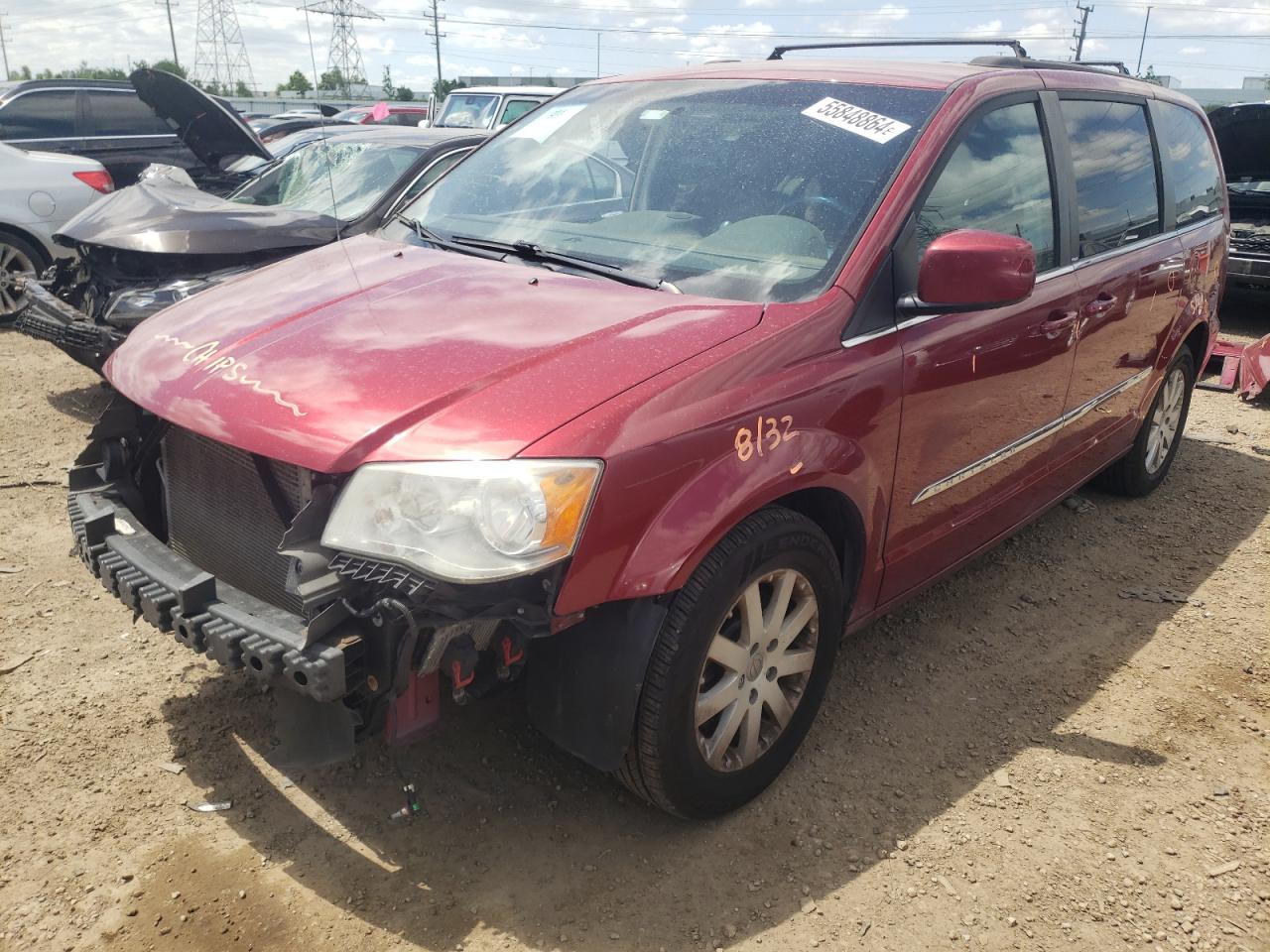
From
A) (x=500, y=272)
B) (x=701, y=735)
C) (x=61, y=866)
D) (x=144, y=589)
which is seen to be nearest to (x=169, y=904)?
(x=61, y=866)

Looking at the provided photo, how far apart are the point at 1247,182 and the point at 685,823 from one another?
9578mm

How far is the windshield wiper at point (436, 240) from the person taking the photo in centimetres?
305

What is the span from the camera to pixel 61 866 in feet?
7.96

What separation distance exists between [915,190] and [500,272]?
1.17 meters

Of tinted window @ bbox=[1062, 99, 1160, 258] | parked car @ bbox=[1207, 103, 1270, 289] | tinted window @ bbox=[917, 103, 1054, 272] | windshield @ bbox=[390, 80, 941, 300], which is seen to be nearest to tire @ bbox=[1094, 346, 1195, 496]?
tinted window @ bbox=[1062, 99, 1160, 258]

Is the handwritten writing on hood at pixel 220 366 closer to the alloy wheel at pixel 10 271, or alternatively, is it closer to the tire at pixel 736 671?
the tire at pixel 736 671

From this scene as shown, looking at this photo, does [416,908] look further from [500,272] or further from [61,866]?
[500,272]

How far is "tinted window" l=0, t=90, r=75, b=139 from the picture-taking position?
9148 mm

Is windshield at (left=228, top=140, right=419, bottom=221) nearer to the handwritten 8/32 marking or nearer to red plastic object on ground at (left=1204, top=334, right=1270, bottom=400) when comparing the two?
the handwritten 8/32 marking

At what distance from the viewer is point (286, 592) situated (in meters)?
2.34

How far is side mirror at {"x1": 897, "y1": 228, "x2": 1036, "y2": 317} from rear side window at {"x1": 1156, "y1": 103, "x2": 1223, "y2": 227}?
226cm

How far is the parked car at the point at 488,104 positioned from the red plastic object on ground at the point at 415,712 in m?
11.2

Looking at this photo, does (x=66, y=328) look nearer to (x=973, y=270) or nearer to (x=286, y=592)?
(x=286, y=592)

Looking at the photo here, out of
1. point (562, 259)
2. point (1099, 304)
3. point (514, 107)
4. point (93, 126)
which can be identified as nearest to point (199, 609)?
point (562, 259)
